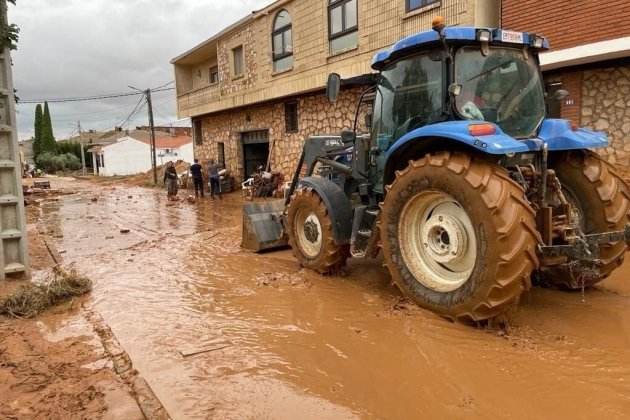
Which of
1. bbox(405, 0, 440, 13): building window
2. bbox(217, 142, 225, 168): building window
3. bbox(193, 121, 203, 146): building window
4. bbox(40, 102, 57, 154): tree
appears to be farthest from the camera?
bbox(40, 102, 57, 154): tree

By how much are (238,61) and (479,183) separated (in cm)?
1704

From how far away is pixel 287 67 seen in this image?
52.5ft

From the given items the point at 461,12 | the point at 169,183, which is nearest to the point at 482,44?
the point at 461,12

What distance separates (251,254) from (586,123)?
6.74m

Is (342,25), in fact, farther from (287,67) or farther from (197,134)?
(197,134)

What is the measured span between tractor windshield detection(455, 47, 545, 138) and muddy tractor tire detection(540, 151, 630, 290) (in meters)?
0.55

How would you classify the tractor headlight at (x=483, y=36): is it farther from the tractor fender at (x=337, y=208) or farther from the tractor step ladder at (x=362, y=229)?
the tractor fender at (x=337, y=208)

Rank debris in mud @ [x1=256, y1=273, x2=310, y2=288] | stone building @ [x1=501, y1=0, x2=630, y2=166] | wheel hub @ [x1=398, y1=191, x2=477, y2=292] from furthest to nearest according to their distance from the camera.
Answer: stone building @ [x1=501, y1=0, x2=630, y2=166], debris in mud @ [x1=256, y1=273, x2=310, y2=288], wheel hub @ [x1=398, y1=191, x2=477, y2=292]

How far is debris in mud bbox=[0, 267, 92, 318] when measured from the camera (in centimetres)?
499

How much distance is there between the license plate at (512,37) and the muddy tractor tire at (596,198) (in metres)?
1.20

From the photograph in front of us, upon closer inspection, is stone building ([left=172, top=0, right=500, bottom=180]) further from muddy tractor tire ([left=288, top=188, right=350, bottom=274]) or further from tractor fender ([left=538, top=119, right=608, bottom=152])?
tractor fender ([left=538, top=119, right=608, bottom=152])

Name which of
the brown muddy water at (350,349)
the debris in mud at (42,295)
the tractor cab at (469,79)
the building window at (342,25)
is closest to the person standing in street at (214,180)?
the building window at (342,25)

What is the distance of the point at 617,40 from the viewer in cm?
804

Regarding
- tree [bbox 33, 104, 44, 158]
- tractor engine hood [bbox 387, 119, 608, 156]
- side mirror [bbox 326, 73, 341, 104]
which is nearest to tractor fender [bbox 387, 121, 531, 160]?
tractor engine hood [bbox 387, 119, 608, 156]
